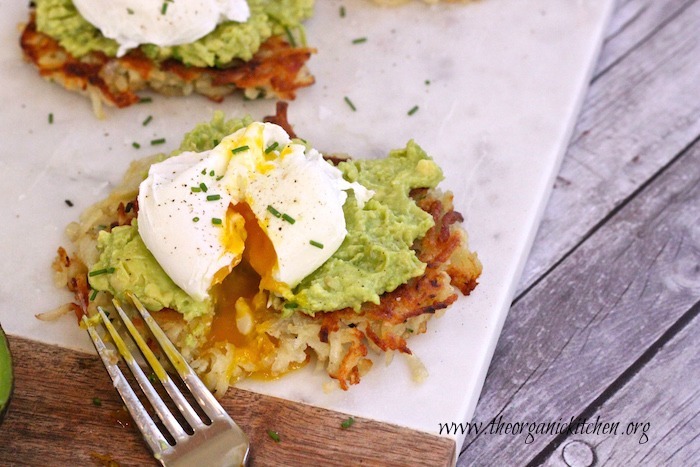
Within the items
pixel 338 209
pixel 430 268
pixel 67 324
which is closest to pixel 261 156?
pixel 338 209

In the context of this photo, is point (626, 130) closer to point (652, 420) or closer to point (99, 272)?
point (652, 420)

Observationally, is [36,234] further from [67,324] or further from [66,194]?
[67,324]

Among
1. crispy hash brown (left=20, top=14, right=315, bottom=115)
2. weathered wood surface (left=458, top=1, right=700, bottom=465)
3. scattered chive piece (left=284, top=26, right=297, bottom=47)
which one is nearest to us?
weathered wood surface (left=458, top=1, right=700, bottom=465)

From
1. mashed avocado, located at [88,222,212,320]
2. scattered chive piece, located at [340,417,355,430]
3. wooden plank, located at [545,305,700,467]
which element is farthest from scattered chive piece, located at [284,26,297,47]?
wooden plank, located at [545,305,700,467]

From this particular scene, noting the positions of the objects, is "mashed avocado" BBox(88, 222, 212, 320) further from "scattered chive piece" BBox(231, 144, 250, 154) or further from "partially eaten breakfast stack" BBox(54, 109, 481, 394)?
"scattered chive piece" BBox(231, 144, 250, 154)

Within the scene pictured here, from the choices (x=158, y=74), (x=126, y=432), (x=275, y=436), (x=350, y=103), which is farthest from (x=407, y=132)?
(x=126, y=432)

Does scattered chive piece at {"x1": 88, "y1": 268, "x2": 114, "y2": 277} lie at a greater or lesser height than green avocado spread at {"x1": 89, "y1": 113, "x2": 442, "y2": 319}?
lesser
